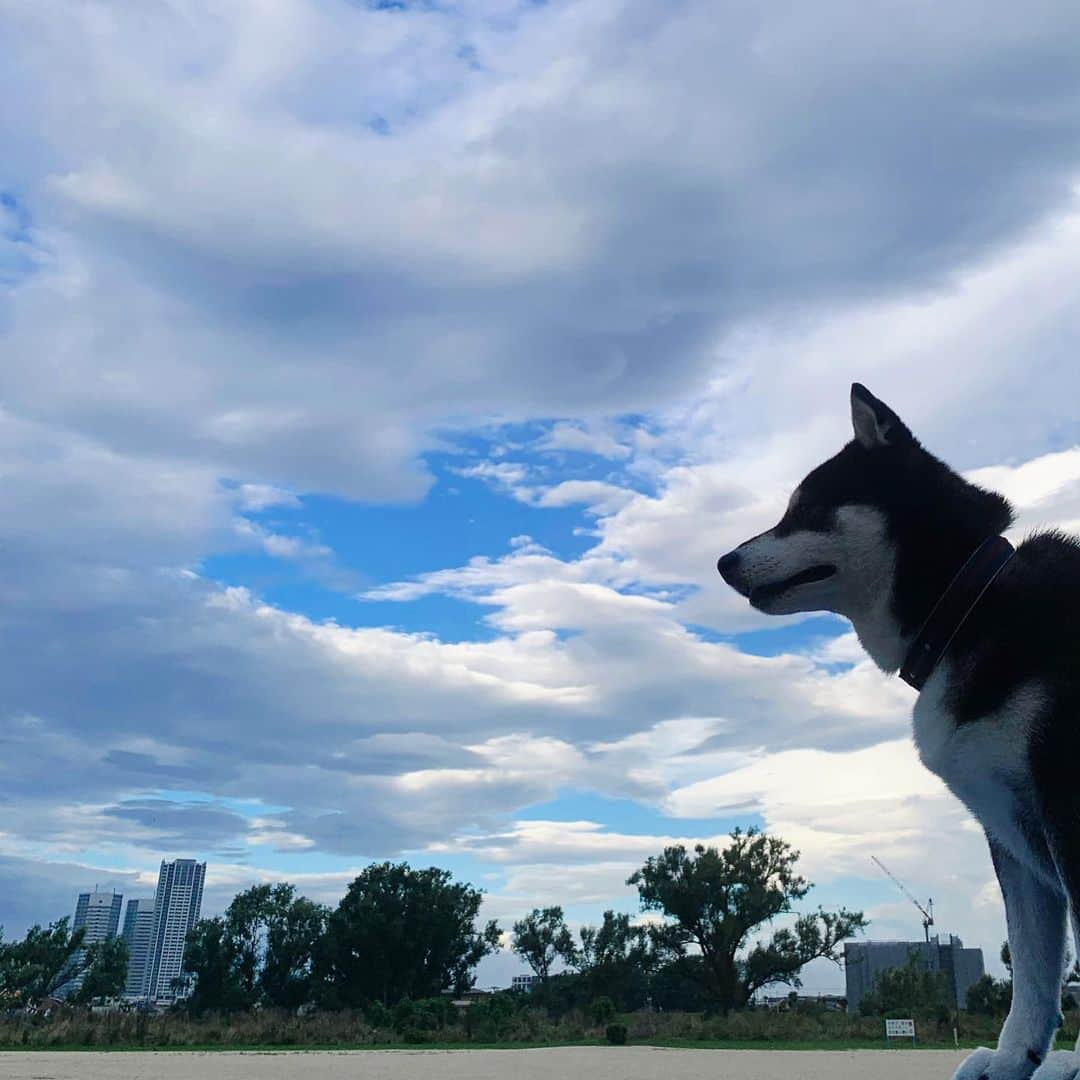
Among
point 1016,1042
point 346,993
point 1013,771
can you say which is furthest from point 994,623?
point 346,993

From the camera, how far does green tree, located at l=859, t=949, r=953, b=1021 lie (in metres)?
44.9

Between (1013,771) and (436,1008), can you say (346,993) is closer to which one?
(436,1008)

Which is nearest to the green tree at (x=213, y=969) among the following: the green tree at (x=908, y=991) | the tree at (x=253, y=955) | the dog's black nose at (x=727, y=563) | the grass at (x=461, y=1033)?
the tree at (x=253, y=955)

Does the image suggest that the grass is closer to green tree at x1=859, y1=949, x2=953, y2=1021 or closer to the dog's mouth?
green tree at x1=859, y1=949, x2=953, y2=1021

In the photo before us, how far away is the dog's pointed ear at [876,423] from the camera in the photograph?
3.91 metres

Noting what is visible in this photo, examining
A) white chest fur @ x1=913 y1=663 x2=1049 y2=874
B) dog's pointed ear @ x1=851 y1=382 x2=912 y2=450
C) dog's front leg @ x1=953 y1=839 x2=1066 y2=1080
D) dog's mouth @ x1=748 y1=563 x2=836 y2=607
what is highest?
dog's pointed ear @ x1=851 y1=382 x2=912 y2=450

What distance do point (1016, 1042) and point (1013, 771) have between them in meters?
1.00

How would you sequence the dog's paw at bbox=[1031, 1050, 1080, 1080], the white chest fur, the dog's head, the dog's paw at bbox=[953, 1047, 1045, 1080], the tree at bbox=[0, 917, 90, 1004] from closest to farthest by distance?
the dog's paw at bbox=[1031, 1050, 1080, 1080]
the white chest fur
the dog's paw at bbox=[953, 1047, 1045, 1080]
the dog's head
the tree at bbox=[0, 917, 90, 1004]

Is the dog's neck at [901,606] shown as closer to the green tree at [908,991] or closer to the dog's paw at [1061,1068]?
the dog's paw at [1061,1068]

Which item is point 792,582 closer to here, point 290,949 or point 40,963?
point 40,963

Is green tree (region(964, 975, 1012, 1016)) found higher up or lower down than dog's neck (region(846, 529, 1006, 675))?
lower down

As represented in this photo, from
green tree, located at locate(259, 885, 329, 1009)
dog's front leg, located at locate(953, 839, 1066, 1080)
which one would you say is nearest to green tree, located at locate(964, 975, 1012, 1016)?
green tree, located at locate(259, 885, 329, 1009)

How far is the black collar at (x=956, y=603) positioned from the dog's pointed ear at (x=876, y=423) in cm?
65

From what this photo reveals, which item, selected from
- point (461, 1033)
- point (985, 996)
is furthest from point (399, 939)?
point (985, 996)
